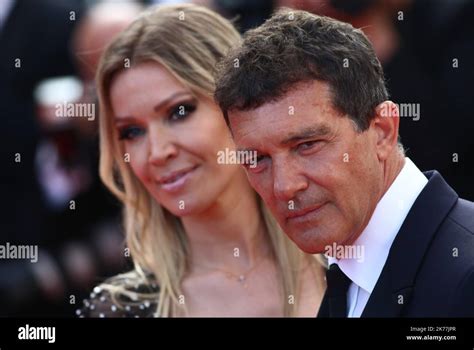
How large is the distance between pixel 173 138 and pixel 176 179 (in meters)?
0.11

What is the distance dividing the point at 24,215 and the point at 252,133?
73.0 inches

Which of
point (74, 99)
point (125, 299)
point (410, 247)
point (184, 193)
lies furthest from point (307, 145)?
point (74, 99)

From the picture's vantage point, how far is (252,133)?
75.1 inches

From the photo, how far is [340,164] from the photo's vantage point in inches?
74.6

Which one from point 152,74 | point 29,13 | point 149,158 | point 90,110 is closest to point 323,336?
point 149,158

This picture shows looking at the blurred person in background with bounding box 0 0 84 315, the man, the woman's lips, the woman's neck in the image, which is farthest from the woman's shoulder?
the man

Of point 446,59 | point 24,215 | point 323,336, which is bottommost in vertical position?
point 323,336

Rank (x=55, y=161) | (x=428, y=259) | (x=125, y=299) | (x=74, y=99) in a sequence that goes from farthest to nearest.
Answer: (x=55, y=161)
(x=74, y=99)
(x=125, y=299)
(x=428, y=259)

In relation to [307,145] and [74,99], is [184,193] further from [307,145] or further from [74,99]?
[74,99]

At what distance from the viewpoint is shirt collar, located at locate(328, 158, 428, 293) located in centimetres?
189

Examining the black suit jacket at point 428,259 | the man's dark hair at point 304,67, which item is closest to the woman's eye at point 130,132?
the man's dark hair at point 304,67

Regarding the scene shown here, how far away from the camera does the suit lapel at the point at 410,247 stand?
183 cm

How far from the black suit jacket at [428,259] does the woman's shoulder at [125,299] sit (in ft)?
3.27

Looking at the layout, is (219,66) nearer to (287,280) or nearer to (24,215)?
(287,280)
